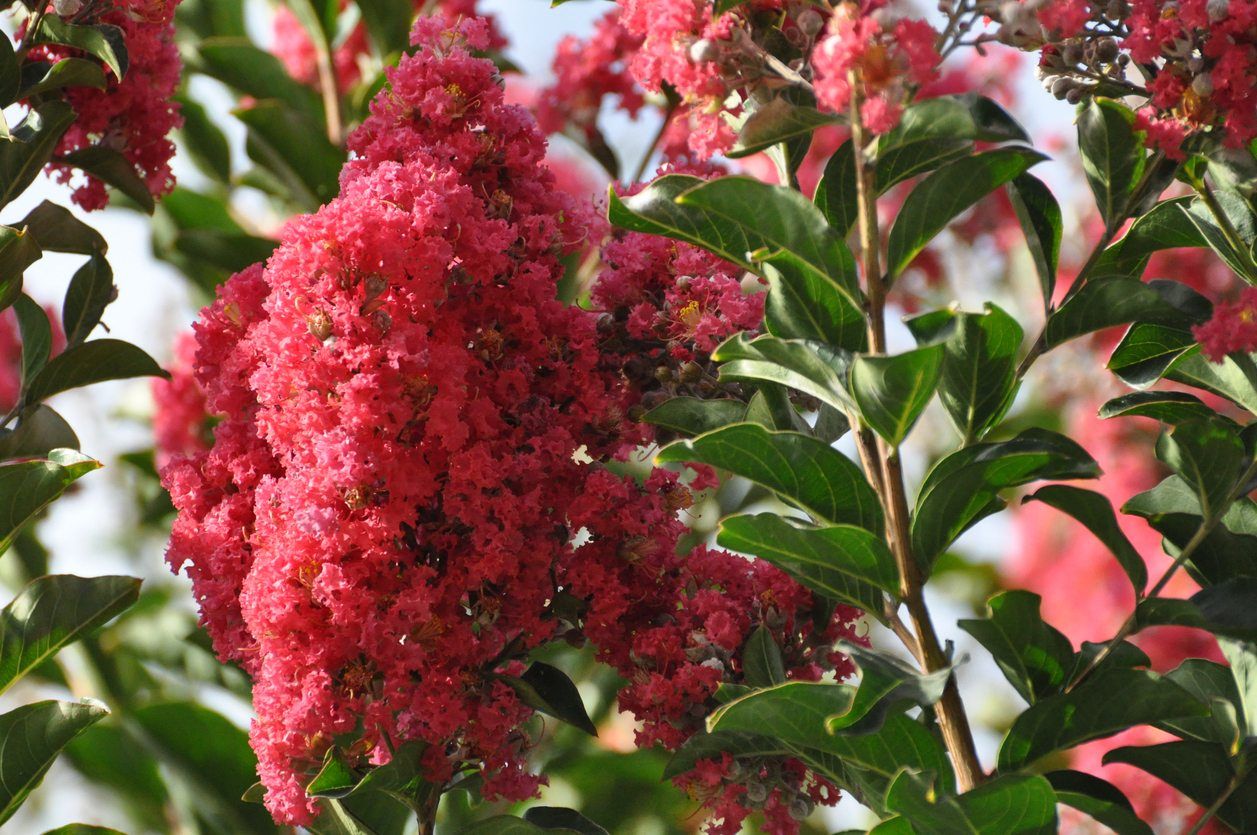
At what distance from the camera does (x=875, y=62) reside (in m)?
1.15

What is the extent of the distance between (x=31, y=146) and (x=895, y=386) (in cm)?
108

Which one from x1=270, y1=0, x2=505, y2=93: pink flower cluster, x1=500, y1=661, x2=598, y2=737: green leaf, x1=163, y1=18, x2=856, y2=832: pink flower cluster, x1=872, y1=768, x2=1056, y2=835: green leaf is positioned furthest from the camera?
x1=270, y1=0, x2=505, y2=93: pink flower cluster

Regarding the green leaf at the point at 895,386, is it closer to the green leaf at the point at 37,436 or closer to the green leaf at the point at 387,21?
the green leaf at the point at 37,436

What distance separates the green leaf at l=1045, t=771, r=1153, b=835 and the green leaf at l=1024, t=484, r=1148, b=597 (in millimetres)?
184

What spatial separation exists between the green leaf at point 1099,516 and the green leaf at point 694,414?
32 cm

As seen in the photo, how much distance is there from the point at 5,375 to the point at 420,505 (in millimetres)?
2282

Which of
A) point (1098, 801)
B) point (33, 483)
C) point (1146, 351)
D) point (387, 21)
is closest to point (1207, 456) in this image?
point (1146, 351)

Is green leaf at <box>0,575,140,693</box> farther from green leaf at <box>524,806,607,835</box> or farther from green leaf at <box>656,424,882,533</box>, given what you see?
green leaf at <box>656,424,882,533</box>

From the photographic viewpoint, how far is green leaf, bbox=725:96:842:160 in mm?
1229

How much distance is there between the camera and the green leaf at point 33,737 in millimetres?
1505

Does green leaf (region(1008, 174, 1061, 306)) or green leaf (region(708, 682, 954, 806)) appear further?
green leaf (region(1008, 174, 1061, 306))

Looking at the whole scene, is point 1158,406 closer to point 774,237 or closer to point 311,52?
A: point 774,237

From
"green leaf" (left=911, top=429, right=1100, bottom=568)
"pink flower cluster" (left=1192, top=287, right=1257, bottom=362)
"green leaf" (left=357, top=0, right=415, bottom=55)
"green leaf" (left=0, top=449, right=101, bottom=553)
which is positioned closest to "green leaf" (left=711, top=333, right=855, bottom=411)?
"green leaf" (left=911, top=429, right=1100, bottom=568)

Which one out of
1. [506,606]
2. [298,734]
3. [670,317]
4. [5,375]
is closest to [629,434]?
[670,317]
